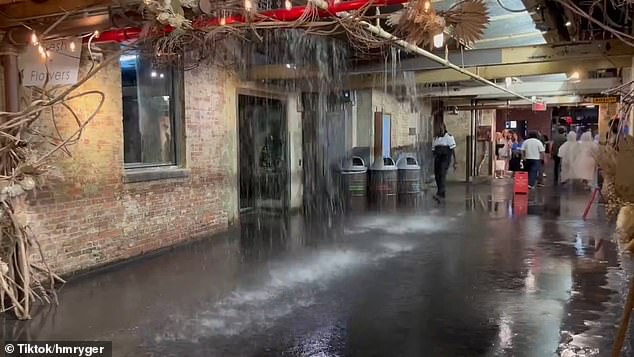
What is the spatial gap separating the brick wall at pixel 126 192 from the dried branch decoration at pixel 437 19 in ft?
11.4

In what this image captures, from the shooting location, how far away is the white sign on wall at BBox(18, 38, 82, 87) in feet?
15.8

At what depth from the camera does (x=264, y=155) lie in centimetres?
1015

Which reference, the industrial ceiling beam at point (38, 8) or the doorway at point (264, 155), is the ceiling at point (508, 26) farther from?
the doorway at point (264, 155)

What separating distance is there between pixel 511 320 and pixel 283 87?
6663 mm

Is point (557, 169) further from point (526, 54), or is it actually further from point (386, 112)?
point (526, 54)

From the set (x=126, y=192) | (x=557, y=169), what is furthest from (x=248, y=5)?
(x=557, y=169)

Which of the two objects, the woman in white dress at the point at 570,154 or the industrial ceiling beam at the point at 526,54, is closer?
the industrial ceiling beam at the point at 526,54

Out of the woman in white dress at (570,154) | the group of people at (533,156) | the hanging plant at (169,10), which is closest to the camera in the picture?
the hanging plant at (169,10)

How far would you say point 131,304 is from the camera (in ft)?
15.2

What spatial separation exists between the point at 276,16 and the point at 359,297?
2.54 m

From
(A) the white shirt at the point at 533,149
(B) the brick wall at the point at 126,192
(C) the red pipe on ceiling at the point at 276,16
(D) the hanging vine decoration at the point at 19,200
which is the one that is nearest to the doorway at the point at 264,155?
(B) the brick wall at the point at 126,192

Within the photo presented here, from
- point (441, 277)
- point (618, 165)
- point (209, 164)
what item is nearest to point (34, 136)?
point (209, 164)

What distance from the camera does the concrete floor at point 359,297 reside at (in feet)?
12.2

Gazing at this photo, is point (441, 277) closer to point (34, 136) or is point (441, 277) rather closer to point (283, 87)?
point (34, 136)
